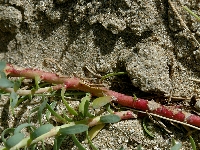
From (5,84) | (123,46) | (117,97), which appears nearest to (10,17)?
(5,84)

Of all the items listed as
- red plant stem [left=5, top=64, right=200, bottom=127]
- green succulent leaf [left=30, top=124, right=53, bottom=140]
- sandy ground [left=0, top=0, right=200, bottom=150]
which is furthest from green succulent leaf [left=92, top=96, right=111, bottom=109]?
green succulent leaf [left=30, top=124, right=53, bottom=140]

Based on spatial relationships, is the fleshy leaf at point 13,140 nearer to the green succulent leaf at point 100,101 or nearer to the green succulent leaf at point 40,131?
the green succulent leaf at point 40,131

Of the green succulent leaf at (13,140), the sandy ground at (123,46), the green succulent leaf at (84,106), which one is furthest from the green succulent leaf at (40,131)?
the sandy ground at (123,46)

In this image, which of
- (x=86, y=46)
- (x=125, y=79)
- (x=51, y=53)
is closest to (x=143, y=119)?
(x=125, y=79)

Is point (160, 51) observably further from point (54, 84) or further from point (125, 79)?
point (54, 84)

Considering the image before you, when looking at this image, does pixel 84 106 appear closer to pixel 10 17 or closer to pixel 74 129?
pixel 74 129

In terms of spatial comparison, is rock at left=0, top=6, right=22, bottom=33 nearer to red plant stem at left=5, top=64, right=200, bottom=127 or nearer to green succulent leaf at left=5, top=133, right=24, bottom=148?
red plant stem at left=5, top=64, right=200, bottom=127
